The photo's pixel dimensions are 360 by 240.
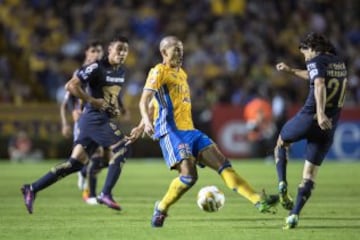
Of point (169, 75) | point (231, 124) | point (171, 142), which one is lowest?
point (231, 124)

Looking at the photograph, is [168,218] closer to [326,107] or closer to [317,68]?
[326,107]

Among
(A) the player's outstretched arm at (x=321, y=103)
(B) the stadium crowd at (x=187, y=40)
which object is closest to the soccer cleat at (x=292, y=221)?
(A) the player's outstretched arm at (x=321, y=103)

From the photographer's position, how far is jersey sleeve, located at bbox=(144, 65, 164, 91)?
11492 millimetres

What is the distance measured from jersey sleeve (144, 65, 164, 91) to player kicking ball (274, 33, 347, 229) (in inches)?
64.8

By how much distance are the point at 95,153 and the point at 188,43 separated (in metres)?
Result: 14.3

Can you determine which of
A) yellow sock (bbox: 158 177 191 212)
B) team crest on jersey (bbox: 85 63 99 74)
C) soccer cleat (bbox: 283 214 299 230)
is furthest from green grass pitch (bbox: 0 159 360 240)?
team crest on jersey (bbox: 85 63 99 74)

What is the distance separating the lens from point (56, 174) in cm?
1367

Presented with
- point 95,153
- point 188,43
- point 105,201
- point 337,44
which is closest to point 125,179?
point 95,153

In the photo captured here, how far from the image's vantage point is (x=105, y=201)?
13805mm

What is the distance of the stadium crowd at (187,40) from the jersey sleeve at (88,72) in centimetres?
1453

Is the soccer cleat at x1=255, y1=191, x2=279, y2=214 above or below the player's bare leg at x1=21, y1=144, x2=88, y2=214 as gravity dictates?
above

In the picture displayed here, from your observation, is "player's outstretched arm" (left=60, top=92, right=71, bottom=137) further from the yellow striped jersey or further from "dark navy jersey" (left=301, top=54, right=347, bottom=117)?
"dark navy jersey" (left=301, top=54, right=347, bottom=117)

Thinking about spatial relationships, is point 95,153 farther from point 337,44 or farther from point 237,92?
point 337,44

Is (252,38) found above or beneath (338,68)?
beneath
